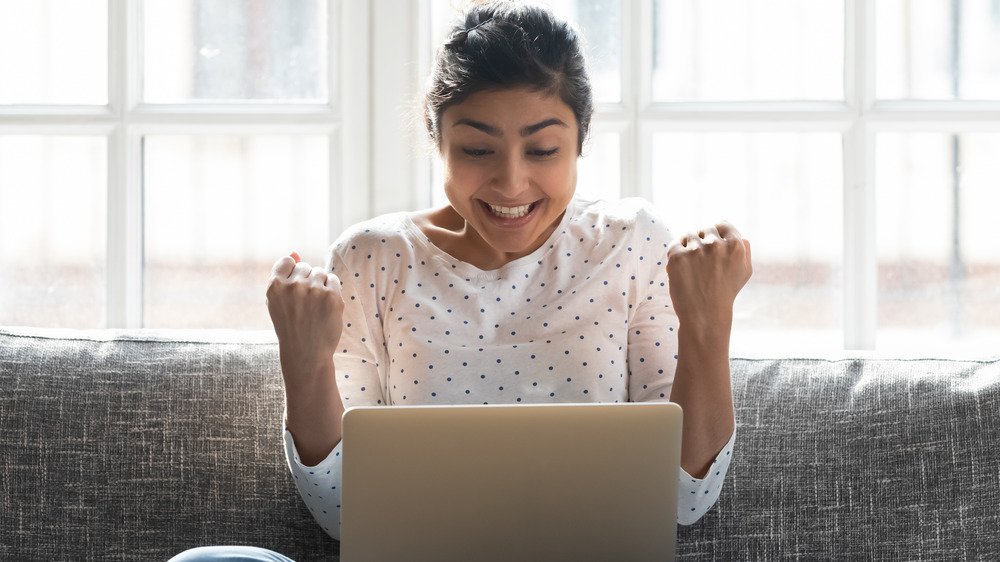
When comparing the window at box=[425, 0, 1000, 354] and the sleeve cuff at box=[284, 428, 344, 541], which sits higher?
the window at box=[425, 0, 1000, 354]

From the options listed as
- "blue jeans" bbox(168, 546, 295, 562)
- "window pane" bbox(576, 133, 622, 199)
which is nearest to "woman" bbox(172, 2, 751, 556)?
"blue jeans" bbox(168, 546, 295, 562)

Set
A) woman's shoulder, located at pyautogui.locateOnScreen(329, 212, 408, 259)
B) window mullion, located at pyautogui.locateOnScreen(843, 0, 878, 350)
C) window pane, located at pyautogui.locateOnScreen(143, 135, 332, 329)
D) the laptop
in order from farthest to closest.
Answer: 1. window pane, located at pyautogui.locateOnScreen(143, 135, 332, 329)
2. window mullion, located at pyautogui.locateOnScreen(843, 0, 878, 350)
3. woman's shoulder, located at pyautogui.locateOnScreen(329, 212, 408, 259)
4. the laptop

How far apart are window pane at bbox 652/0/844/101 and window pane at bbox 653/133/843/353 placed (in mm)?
91

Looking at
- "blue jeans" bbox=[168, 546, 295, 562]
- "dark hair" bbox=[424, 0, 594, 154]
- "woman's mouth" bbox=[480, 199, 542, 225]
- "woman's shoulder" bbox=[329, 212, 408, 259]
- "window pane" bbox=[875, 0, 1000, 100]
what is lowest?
Result: "blue jeans" bbox=[168, 546, 295, 562]

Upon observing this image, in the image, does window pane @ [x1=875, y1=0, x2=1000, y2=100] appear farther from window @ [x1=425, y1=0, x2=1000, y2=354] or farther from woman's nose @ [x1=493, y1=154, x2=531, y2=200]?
woman's nose @ [x1=493, y1=154, x2=531, y2=200]

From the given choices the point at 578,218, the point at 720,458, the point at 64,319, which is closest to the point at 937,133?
the point at 578,218

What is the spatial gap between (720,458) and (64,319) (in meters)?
1.40

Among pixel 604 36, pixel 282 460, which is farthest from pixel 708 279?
pixel 604 36

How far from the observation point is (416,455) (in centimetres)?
101

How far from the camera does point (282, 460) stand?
1540 mm

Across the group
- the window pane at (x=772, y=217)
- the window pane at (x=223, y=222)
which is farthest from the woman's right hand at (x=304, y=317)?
the window pane at (x=772, y=217)

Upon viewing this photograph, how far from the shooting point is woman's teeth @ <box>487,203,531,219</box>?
4.95 ft

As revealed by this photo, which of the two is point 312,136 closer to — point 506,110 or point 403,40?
point 403,40

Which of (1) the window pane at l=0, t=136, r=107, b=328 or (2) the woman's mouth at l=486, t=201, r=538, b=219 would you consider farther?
(1) the window pane at l=0, t=136, r=107, b=328
